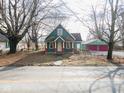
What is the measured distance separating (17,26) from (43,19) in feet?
14.9

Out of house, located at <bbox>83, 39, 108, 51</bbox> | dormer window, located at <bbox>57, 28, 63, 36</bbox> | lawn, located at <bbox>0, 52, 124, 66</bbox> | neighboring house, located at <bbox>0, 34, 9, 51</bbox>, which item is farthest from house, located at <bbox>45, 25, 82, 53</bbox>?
house, located at <bbox>83, 39, 108, 51</bbox>

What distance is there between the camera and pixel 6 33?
35.1 metres

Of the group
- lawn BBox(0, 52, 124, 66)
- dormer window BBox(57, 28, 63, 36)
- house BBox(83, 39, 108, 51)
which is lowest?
lawn BBox(0, 52, 124, 66)

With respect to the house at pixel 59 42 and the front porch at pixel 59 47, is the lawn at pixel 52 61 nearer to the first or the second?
the front porch at pixel 59 47

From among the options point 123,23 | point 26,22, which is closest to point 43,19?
point 26,22

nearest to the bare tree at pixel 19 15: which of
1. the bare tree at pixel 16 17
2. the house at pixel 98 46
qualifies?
the bare tree at pixel 16 17

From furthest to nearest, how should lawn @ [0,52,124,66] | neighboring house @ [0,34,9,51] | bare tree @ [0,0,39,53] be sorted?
1. neighboring house @ [0,34,9,51]
2. bare tree @ [0,0,39,53]
3. lawn @ [0,52,124,66]

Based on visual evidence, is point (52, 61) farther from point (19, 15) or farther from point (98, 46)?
point (98, 46)

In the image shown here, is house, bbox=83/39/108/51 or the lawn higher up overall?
house, bbox=83/39/108/51

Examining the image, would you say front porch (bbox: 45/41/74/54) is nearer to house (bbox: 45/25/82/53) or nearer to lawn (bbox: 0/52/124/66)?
house (bbox: 45/25/82/53)

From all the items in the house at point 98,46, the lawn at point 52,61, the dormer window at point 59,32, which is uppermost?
the dormer window at point 59,32

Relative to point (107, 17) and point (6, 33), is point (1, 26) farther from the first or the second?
point (107, 17)

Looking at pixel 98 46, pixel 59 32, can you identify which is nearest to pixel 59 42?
pixel 59 32

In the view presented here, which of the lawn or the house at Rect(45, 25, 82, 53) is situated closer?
the lawn
